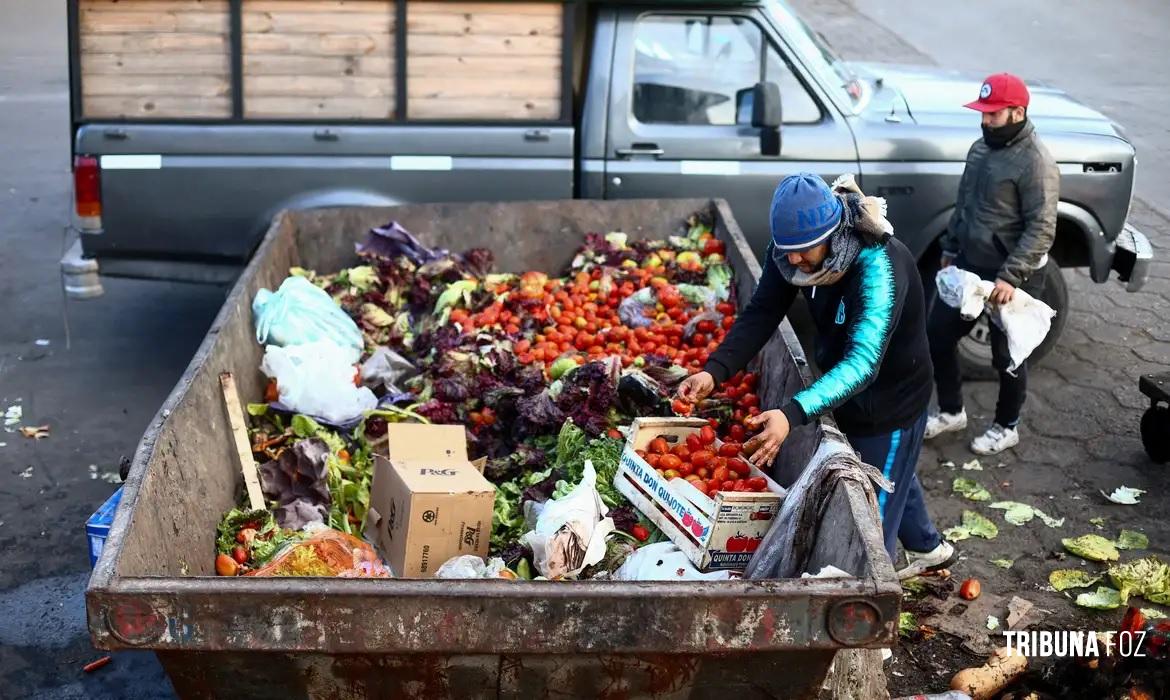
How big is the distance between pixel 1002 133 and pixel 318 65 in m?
4.08

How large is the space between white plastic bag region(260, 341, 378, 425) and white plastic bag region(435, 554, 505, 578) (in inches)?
60.1

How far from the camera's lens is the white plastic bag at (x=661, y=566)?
4.34 m

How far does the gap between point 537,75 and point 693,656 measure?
15.4ft

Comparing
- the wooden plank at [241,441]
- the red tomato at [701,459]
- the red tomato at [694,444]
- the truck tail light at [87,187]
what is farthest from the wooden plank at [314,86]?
the red tomato at [701,459]

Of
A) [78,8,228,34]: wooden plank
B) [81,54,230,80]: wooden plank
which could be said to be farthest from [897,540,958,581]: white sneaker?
[78,8,228,34]: wooden plank

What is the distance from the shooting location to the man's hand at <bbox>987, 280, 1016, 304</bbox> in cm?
657

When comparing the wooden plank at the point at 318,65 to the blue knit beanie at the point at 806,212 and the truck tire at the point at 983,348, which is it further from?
the truck tire at the point at 983,348

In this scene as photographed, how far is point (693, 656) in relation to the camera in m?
3.52

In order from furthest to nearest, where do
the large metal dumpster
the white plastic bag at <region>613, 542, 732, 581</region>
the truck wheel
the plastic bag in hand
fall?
1. the truck wheel
2. the plastic bag in hand
3. the white plastic bag at <region>613, 542, 732, 581</region>
4. the large metal dumpster

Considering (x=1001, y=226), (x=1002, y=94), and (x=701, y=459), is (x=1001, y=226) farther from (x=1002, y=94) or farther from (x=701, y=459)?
(x=701, y=459)

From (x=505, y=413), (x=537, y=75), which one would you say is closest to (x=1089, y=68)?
(x=537, y=75)

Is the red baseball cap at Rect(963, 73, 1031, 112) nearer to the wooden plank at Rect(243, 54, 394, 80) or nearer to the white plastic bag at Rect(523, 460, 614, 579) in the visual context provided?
the white plastic bag at Rect(523, 460, 614, 579)

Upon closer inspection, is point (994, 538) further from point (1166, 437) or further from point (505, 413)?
point (505, 413)

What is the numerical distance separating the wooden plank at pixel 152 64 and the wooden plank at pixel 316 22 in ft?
0.98
